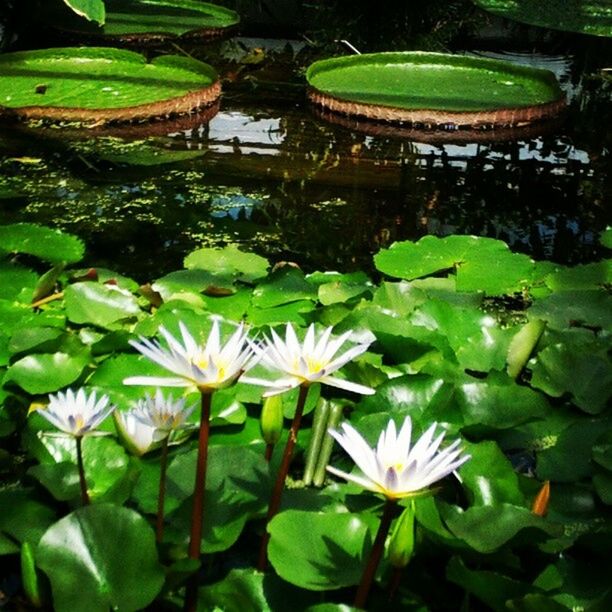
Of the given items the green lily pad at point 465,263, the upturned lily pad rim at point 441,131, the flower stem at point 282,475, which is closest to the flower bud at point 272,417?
the flower stem at point 282,475

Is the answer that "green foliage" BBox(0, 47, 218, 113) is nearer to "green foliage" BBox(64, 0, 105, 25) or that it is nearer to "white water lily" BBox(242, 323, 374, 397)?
"green foliage" BBox(64, 0, 105, 25)

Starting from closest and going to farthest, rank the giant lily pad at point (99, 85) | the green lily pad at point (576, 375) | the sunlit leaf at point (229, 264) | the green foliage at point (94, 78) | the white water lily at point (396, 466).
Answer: the white water lily at point (396, 466)
the green lily pad at point (576, 375)
the sunlit leaf at point (229, 264)
the giant lily pad at point (99, 85)
the green foliage at point (94, 78)

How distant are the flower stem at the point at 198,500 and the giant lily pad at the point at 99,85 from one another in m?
2.23

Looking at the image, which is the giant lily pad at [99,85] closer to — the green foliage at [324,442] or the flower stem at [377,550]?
the green foliage at [324,442]

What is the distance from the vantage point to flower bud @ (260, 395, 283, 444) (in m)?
0.84

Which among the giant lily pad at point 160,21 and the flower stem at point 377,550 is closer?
the flower stem at point 377,550

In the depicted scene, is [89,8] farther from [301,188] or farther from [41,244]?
[41,244]

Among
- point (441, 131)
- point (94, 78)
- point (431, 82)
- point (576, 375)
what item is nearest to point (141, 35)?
point (94, 78)

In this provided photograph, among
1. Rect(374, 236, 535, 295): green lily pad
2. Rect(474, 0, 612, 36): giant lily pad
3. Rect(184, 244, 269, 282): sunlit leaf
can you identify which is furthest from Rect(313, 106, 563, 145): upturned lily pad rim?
Rect(184, 244, 269, 282): sunlit leaf

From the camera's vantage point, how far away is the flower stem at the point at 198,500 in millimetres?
787

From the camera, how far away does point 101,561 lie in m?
0.86

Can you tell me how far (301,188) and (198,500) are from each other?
1.73m

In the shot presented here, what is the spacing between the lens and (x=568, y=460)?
1.13 m

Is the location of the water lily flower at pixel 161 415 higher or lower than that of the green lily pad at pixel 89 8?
higher
